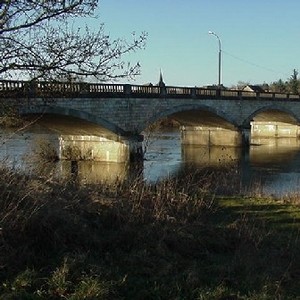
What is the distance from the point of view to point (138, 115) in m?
31.4

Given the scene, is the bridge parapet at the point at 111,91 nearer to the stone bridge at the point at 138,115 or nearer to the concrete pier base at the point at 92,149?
the stone bridge at the point at 138,115

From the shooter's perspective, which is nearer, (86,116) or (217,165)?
(86,116)

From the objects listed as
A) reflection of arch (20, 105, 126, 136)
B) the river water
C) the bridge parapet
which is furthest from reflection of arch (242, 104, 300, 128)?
reflection of arch (20, 105, 126, 136)

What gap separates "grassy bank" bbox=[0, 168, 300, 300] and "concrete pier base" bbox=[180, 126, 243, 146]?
35263 mm

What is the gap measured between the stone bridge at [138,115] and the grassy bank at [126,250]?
857 cm

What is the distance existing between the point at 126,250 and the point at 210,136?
3920 cm

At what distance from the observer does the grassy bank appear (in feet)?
16.0

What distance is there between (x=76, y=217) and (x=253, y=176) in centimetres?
1830

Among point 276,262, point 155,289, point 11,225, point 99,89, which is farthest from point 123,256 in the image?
point 99,89

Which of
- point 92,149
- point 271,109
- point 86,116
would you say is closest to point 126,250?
point 86,116

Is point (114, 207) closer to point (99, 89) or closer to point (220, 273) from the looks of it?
point (220, 273)

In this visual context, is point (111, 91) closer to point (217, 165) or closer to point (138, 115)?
point (138, 115)

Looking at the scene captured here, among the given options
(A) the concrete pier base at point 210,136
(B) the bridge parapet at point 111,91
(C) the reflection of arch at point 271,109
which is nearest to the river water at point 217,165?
(A) the concrete pier base at point 210,136

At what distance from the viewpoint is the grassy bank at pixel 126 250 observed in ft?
16.0
